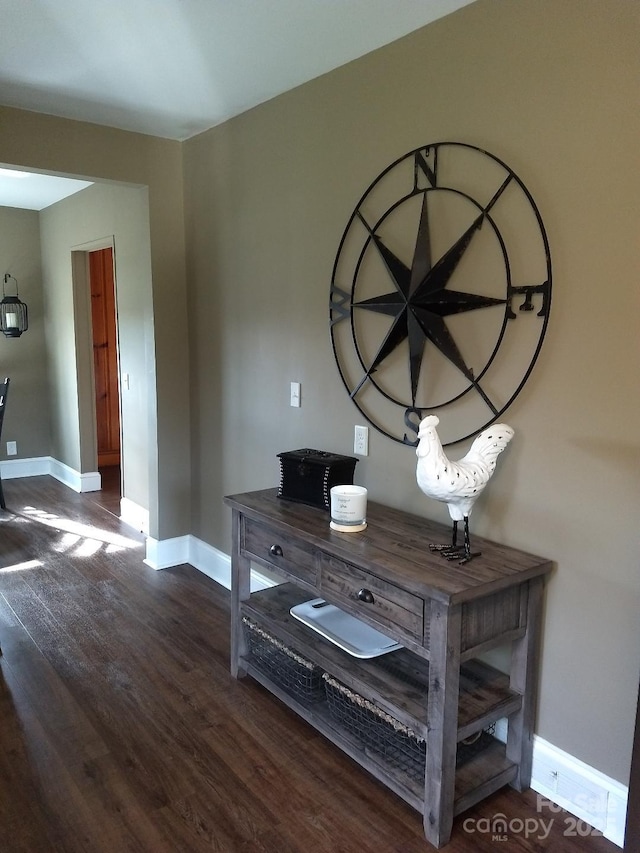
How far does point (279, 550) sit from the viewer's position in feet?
7.73

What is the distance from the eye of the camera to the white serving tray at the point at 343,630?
216 centimetres

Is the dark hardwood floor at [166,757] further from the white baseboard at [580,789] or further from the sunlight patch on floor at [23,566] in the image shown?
the sunlight patch on floor at [23,566]

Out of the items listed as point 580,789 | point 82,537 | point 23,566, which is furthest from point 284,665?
point 82,537

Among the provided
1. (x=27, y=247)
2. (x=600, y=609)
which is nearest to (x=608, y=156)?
(x=600, y=609)

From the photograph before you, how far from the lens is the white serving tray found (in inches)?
85.0

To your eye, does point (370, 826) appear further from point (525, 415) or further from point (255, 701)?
point (525, 415)

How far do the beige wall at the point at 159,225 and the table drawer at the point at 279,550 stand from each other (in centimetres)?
139

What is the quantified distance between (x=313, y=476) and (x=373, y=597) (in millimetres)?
641

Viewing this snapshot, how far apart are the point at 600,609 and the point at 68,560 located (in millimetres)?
3216

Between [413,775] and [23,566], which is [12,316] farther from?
[413,775]

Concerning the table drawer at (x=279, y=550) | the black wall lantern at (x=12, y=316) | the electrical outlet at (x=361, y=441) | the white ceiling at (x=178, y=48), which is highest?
the white ceiling at (x=178, y=48)

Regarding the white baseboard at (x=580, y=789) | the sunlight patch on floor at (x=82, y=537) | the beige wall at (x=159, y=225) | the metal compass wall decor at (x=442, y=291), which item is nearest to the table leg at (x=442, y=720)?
the white baseboard at (x=580, y=789)

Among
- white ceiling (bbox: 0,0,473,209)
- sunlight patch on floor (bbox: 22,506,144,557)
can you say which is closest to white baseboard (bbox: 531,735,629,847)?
white ceiling (bbox: 0,0,473,209)

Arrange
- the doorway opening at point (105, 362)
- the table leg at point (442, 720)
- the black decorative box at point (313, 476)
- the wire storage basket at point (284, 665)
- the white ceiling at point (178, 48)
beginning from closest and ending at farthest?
the table leg at point (442, 720), the white ceiling at point (178, 48), the wire storage basket at point (284, 665), the black decorative box at point (313, 476), the doorway opening at point (105, 362)
